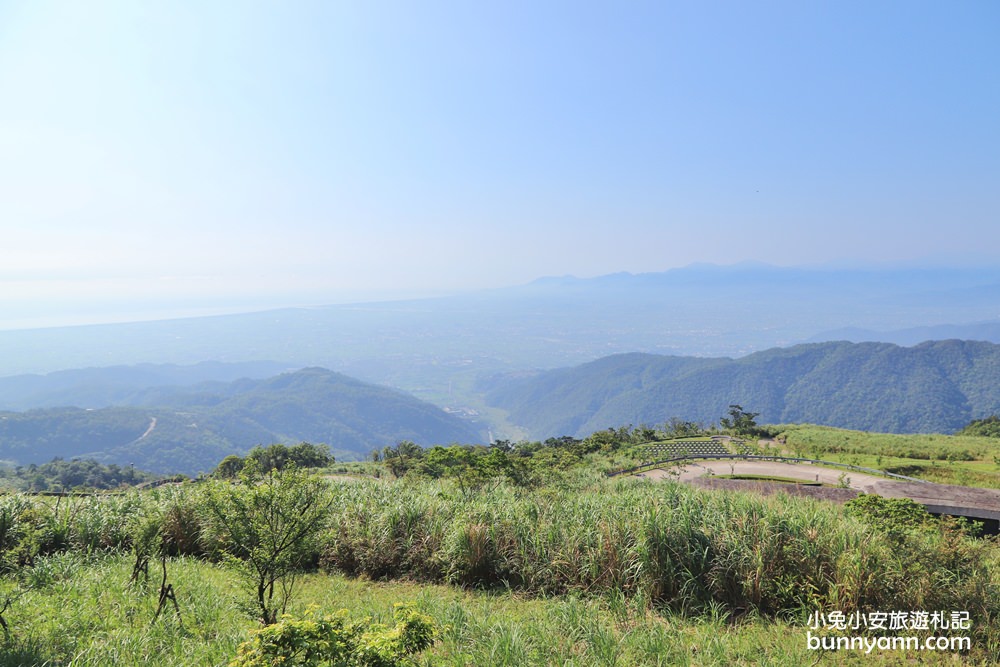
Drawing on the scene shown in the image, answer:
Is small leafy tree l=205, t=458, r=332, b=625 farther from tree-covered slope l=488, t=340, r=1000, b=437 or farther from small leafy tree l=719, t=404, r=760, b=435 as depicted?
tree-covered slope l=488, t=340, r=1000, b=437

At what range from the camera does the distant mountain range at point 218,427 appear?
11281 centimetres

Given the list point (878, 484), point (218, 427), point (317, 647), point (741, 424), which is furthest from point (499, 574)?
point (218, 427)

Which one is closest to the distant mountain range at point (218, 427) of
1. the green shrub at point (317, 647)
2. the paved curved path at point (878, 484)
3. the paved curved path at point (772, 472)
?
the paved curved path at point (772, 472)

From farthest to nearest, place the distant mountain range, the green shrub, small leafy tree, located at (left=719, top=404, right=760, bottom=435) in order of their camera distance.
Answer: the distant mountain range → small leafy tree, located at (left=719, top=404, right=760, bottom=435) → the green shrub

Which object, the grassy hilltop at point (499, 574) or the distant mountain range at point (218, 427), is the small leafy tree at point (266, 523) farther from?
the distant mountain range at point (218, 427)

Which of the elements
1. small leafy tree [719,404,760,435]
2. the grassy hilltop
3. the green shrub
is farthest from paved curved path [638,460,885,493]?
the green shrub

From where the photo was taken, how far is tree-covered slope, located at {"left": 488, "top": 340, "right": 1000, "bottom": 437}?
126 m

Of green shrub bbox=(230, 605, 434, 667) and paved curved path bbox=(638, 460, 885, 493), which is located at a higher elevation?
green shrub bbox=(230, 605, 434, 667)

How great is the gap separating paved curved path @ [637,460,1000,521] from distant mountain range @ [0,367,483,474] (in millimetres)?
79357

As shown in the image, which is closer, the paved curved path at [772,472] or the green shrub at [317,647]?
the green shrub at [317,647]

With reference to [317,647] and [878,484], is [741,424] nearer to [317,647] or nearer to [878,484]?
[878,484]

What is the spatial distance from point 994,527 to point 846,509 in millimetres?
8576

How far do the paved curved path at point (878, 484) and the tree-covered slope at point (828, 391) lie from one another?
127m

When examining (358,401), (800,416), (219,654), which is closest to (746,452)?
(219,654)
